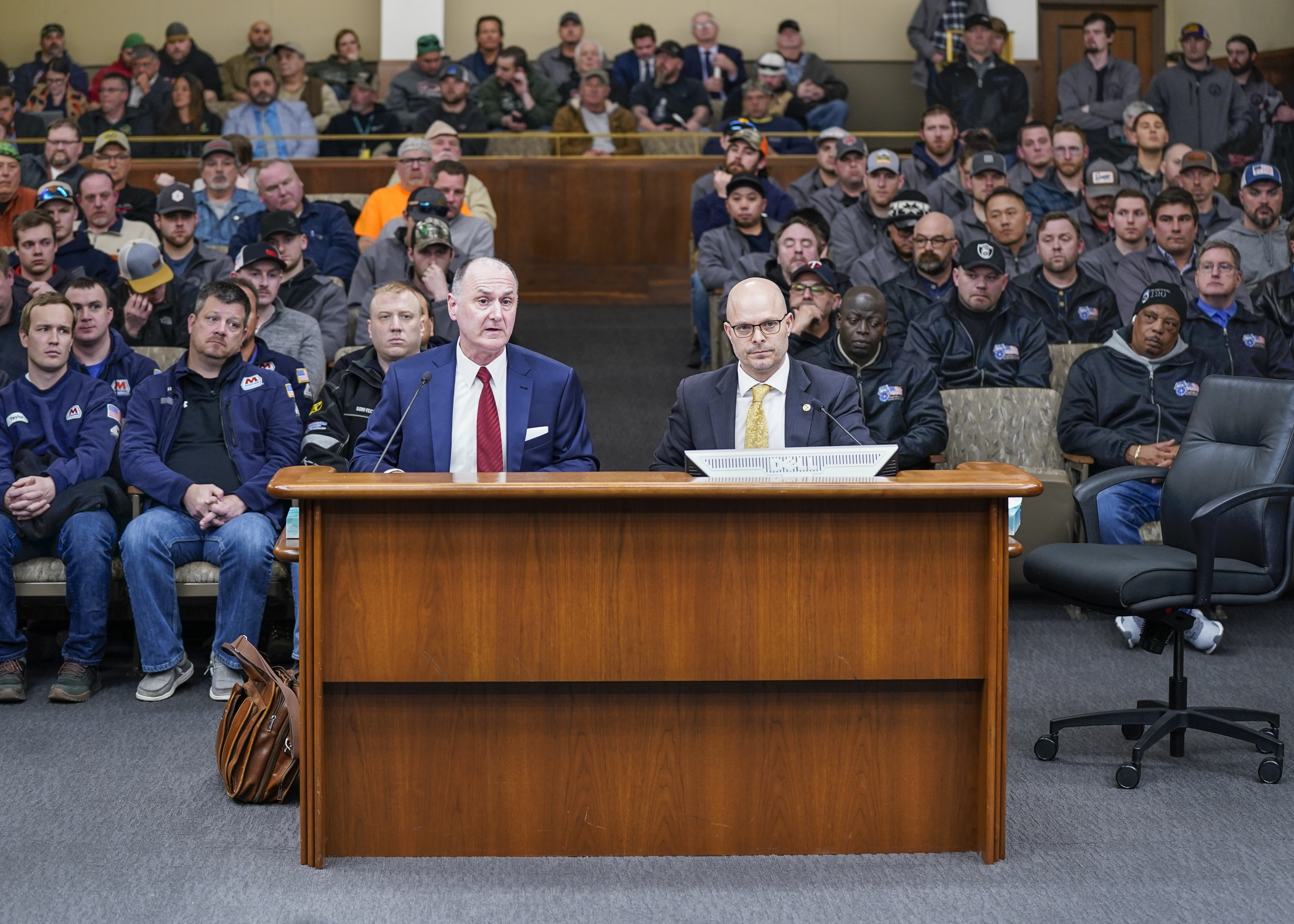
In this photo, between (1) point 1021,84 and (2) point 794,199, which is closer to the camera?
(2) point 794,199

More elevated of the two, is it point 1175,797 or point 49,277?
point 49,277

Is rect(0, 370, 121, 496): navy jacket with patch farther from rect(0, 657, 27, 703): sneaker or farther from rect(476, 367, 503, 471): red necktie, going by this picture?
rect(476, 367, 503, 471): red necktie

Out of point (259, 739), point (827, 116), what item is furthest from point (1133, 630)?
point (827, 116)

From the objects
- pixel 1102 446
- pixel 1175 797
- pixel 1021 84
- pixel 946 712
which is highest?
pixel 1021 84

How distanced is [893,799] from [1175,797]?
0.91 meters

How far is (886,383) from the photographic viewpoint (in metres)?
5.49

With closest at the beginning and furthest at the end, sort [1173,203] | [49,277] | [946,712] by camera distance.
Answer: [946,712], [49,277], [1173,203]

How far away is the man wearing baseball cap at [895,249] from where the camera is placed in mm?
6973

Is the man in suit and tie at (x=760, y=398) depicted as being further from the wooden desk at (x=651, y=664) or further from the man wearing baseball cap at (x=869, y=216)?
the man wearing baseball cap at (x=869, y=216)

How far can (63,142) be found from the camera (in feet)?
26.9

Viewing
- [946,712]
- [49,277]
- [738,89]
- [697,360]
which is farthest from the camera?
[738,89]

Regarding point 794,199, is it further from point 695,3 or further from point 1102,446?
point 695,3

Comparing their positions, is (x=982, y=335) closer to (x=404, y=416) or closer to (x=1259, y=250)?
(x=1259, y=250)

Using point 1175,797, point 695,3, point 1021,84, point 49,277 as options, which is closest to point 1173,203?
point 1021,84
